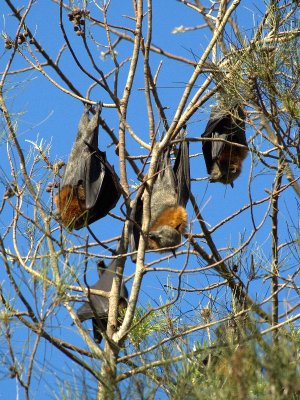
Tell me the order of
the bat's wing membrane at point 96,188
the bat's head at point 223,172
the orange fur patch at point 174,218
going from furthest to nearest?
the bat's head at point 223,172
the orange fur patch at point 174,218
the bat's wing membrane at point 96,188

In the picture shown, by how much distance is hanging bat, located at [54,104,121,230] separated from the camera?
8516 millimetres

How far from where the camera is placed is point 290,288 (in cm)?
704

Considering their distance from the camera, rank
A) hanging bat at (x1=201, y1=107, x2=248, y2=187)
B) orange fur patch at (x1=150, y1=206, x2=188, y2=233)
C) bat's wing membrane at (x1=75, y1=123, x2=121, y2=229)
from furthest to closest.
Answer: hanging bat at (x1=201, y1=107, x2=248, y2=187)
orange fur patch at (x1=150, y1=206, x2=188, y2=233)
bat's wing membrane at (x1=75, y1=123, x2=121, y2=229)

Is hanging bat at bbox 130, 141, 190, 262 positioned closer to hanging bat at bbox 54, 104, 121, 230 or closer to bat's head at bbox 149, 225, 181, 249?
bat's head at bbox 149, 225, 181, 249

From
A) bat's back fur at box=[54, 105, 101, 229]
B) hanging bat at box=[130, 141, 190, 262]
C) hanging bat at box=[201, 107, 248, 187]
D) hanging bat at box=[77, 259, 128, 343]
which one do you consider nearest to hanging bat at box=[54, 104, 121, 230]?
bat's back fur at box=[54, 105, 101, 229]

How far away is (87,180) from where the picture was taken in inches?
340

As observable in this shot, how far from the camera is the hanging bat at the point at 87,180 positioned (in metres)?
8.52

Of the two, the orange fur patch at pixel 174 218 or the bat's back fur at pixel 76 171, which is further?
the orange fur patch at pixel 174 218

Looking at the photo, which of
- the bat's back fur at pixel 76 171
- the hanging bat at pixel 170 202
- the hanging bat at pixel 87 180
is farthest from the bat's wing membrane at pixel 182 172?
the bat's back fur at pixel 76 171

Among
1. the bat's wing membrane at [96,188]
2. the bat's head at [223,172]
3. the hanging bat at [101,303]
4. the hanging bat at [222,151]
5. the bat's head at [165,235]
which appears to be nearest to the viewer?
the bat's wing membrane at [96,188]

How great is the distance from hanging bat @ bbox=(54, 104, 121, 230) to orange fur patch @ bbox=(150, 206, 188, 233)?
52 centimetres

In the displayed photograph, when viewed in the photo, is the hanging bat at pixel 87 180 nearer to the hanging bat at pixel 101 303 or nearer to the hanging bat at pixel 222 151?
the hanging bat at pixel 101 303

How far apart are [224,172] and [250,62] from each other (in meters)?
2.93

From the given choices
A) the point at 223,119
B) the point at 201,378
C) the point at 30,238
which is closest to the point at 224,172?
the point at 223,119
